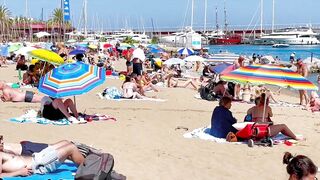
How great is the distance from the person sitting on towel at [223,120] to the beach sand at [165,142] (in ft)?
1.21

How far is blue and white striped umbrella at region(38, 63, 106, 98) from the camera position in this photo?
879 centimetres

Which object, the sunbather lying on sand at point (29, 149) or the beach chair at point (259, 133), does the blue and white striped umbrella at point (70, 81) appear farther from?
the beach chair at point (259, 133)

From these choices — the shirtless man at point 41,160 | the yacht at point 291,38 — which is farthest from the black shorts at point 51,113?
the yacht at point 291,38

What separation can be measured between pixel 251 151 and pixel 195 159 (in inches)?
42.3

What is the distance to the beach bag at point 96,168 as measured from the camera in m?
5.44

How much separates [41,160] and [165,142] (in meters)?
3.10

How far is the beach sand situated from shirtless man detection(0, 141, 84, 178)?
3.03 ft

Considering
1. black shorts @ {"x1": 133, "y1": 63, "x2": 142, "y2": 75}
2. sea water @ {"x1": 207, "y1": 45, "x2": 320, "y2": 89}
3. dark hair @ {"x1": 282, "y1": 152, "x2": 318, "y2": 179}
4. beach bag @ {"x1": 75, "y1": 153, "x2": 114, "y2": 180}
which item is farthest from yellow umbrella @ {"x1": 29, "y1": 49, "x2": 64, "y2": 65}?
sea water @ {"x1": 207, "y1": 45, "x2": 320, "y2": 89}

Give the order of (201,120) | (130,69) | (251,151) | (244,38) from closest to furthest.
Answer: (251,151) → (201,120) → (130,69) → (244,38)

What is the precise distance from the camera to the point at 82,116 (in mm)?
10172

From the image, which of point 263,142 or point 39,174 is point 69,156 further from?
point 263,142

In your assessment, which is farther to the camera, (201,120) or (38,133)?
(201,120)

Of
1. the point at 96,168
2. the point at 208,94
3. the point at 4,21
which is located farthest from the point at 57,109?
the point at 4,21

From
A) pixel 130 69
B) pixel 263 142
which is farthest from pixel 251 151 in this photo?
pixel 130 69
